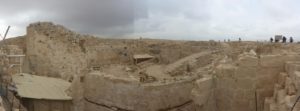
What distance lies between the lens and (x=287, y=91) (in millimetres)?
9500

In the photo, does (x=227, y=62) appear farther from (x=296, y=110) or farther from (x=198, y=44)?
(x=198, y=44)

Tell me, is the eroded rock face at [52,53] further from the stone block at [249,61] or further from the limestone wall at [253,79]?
the stone block at [249,61]

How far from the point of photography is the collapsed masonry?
37.7ft

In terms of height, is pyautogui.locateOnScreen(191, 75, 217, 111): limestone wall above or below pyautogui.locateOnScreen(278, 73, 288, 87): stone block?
below

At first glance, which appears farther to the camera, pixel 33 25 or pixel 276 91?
pixel 33 25

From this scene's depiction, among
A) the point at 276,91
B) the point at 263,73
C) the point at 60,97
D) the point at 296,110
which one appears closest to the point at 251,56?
the point at 263,73

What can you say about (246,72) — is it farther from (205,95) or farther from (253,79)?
(205,95)

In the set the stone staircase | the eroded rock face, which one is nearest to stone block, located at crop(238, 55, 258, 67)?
the stone staircase

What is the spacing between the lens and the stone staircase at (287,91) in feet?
28.2

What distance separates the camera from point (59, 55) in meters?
20.6

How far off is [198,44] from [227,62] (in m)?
12.8

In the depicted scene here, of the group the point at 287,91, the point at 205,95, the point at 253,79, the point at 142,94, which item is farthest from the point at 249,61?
the point at 142,94

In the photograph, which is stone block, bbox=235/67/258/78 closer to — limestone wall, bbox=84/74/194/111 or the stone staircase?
the stone staircase

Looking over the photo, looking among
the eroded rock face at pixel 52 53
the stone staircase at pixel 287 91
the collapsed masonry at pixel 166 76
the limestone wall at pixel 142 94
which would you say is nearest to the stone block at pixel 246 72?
the collapsed masonry at pixel 166 76
